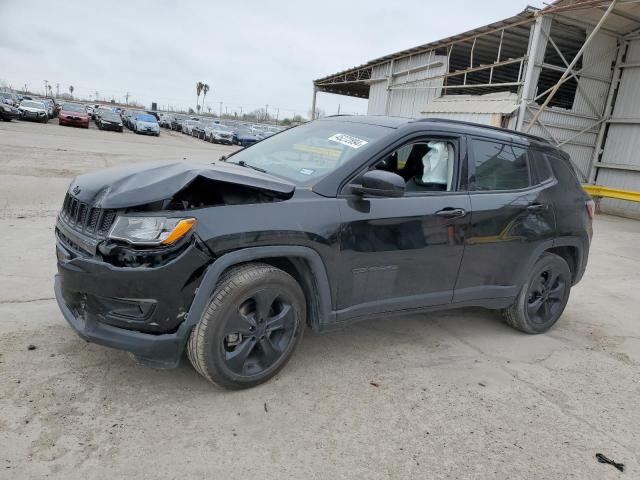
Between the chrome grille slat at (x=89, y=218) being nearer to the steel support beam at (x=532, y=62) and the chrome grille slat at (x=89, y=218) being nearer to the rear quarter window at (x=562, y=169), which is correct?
the rear quarter window at (x=562, y=169)

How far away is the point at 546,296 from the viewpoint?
177 inches

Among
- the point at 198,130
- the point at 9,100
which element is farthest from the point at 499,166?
the point at 9,100

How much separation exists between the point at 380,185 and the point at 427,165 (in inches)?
34.6

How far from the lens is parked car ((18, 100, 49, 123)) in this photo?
95.8 ft

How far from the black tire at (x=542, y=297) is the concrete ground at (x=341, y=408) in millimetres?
137

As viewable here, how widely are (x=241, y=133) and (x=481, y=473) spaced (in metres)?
36.6

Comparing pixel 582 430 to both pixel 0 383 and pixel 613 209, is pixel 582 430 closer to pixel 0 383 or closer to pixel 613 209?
pixel 0 383

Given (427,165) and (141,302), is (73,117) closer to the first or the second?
(427,165)

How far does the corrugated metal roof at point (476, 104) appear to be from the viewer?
15.3 m

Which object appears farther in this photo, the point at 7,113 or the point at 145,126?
the point at 145,126

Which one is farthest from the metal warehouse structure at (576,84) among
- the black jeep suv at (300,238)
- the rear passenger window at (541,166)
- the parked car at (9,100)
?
the parked car at (9,100)

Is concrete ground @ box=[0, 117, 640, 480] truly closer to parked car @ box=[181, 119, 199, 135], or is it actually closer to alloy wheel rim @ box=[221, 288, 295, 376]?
alloy wheel rim @ box=[221, 288, 295, 376]

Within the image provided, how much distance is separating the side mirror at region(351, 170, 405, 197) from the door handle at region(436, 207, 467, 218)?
1.75ft

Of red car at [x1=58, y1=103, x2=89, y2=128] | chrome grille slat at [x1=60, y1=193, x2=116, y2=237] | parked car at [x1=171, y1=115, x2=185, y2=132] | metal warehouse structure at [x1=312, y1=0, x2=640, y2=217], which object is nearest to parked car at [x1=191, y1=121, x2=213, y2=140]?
parked car at [x1=171, y1=115, x2=185, y2=132]
